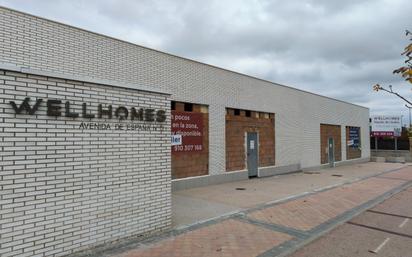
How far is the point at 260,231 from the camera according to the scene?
7.46m

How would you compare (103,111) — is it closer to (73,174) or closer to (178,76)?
(73,174)

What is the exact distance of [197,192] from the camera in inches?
493

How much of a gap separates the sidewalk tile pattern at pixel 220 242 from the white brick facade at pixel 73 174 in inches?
29.6

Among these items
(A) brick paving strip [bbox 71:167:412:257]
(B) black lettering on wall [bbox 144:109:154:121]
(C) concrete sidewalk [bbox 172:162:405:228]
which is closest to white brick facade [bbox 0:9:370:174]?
(C) concrete sidewalk [bbox 172:162:405:228]

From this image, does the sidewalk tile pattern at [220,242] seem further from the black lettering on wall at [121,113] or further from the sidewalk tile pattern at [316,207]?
the black lettering on wall at [121,113]

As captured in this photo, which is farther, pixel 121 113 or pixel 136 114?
pixel 136 114

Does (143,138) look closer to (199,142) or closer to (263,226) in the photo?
(263,226)

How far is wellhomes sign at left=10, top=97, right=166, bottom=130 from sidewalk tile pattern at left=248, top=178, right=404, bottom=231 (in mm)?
3560

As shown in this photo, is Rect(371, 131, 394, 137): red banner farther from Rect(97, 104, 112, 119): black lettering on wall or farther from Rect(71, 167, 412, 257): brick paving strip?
Rect(97, 104, 112, 119): black lettering on wall

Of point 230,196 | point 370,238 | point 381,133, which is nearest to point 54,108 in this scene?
point 370,238

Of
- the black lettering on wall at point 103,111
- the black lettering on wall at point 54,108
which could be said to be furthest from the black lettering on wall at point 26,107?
the black lettering on wall at point 103,111

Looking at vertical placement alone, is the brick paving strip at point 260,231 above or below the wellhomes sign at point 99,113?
below

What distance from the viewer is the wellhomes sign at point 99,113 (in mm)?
5355

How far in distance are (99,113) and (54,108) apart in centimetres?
85
